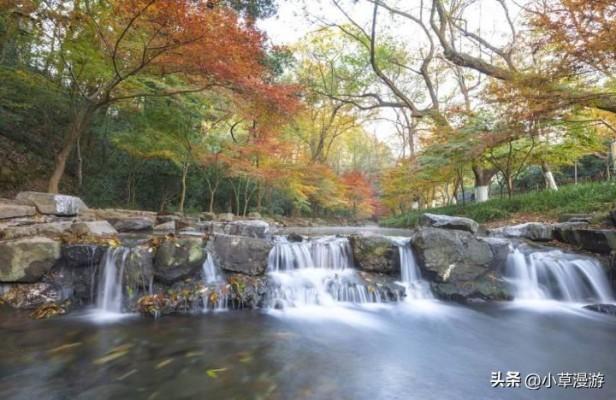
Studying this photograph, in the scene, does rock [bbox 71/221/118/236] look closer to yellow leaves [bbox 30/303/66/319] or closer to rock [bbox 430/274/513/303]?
yellow leaves [bbox 30/303/66/319]

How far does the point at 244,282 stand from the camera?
17.9 feet

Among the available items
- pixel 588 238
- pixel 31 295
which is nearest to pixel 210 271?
pixel 31 295

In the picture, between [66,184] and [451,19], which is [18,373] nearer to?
[66,184]

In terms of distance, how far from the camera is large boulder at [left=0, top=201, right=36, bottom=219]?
592cm

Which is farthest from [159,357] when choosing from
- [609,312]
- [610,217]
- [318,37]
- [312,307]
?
[318,37]

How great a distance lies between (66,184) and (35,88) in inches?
141

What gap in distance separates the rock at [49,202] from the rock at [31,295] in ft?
8.60

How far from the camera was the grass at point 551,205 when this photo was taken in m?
9.52

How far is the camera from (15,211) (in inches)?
241

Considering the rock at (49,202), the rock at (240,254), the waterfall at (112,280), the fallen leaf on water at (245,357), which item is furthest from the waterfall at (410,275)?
the rock at (49,202)

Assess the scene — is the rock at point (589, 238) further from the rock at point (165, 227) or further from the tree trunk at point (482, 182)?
the rock at point (165, 227)

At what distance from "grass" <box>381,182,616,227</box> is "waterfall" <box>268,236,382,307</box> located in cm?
708

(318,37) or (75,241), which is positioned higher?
(318,37)

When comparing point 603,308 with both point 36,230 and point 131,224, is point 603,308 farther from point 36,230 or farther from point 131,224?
point 131,224
